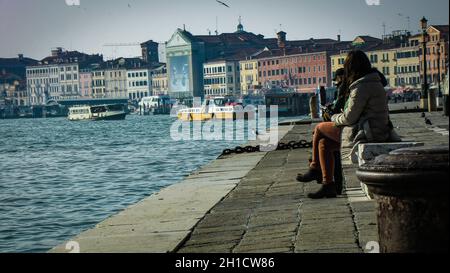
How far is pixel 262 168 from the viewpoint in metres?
11.7

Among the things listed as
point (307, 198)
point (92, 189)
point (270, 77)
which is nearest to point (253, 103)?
point (270, 77)

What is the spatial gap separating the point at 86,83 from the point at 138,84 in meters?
9.05

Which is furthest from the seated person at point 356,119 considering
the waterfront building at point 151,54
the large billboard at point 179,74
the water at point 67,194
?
the waterfront building at point 151,54

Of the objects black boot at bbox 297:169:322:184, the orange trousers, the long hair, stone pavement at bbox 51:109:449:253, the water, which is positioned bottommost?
the water

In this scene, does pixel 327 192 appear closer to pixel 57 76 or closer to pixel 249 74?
pixel 249 74

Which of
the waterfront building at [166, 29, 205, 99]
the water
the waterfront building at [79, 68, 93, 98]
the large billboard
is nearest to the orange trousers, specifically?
the water

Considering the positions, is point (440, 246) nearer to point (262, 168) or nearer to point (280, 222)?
point (280, 222)

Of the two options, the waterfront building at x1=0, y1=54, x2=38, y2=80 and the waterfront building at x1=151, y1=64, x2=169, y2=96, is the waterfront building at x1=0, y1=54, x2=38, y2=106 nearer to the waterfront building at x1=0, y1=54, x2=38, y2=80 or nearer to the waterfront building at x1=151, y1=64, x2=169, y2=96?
the waterfront building at x1=0, y1=54, x2=38, y2=80

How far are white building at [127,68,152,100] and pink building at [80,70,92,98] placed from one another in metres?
6.73

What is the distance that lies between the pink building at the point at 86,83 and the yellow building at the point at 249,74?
23.7 m

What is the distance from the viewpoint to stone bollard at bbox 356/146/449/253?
9.46 ft

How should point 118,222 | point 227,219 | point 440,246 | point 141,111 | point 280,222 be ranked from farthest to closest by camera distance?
1. point 141,111
2. point 118,222
3. point 227,219
4. point 280,222
5. point 440,246

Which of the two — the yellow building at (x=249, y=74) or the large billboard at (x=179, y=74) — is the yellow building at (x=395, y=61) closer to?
the yellow building at (x=249, y=74)
